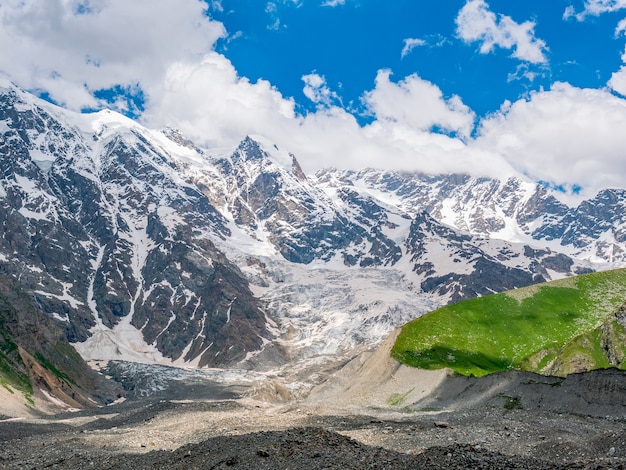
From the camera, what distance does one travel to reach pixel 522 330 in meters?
109

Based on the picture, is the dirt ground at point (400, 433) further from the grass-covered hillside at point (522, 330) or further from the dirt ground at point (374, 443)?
the grass-covered hillside at point (522, 330)

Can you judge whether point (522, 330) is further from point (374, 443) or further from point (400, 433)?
point (374, 443)

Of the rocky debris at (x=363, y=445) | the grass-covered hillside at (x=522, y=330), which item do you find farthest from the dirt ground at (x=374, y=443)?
the grass-covered hillside at (x=522, y=330)

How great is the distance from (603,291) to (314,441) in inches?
3641

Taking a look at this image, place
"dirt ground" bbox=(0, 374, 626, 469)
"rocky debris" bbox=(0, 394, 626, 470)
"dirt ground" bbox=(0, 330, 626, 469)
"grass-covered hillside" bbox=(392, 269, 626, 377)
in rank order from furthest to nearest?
"grass-covered hillside" bbox=(392, 269, 626, 377)
"dirt ground" bbox=(0, 330, 626, 469)
"dirt ground" bbox=(0, 374, 626, 469)
"rocky debris" bbox=(0, 394, 626, 470)

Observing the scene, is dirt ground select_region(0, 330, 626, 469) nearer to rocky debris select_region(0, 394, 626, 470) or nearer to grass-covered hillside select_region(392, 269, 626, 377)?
rocky debris select_region(0, 394, 626, 470)

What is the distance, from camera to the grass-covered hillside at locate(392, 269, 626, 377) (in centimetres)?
9756

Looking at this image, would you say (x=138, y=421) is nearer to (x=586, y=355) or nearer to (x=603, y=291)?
(x=586, y=355)

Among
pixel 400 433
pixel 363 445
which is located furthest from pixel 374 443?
pixel 363 445

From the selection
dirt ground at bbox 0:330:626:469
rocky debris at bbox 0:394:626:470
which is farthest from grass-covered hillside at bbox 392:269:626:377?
rocky debris at bbox 0:394:626:470

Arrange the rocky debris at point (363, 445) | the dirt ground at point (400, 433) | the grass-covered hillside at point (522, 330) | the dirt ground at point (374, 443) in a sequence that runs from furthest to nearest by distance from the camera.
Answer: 1. the grass-covered hillside at point (522, 330)
2. the dirt ground at point (400, 433)
3. the dirt ground at point (374, 443)
4. the rocky debris at point (363, 445)

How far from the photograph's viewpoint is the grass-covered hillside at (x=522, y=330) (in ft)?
320

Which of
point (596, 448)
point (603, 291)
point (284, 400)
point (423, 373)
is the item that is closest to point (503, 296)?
point (603, 291)

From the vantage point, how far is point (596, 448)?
38281mm
